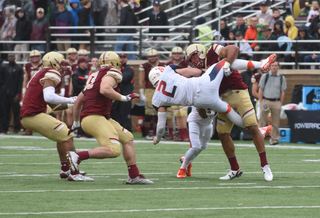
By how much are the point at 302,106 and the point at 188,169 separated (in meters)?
7.52

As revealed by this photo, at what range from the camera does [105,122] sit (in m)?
7.46

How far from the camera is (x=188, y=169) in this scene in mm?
8492

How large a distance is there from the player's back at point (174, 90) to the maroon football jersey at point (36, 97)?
1.47 metres

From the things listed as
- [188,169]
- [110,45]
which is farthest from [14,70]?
[188,169]

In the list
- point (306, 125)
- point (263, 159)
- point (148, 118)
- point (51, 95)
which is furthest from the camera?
point (148, 118)

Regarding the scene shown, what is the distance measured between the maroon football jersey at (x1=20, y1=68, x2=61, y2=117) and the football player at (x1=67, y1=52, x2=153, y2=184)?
2.22 feet

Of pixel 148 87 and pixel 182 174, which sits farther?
pixel 148 87

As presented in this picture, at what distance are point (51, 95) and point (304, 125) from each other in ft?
27.7

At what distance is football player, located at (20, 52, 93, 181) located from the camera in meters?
7.93

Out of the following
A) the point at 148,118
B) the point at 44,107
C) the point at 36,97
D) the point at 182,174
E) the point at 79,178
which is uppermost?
the point at 36,97

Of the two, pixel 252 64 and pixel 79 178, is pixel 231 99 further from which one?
pixel 79 178

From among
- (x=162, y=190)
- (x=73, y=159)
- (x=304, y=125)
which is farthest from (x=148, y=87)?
(x=162, y=190)

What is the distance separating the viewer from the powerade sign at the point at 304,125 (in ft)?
47.9

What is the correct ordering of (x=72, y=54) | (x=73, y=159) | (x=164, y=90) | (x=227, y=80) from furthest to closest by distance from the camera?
(x=72, y=54) < (x=227, y=80) < (x=164, y=90) < (x=73, y=159)
